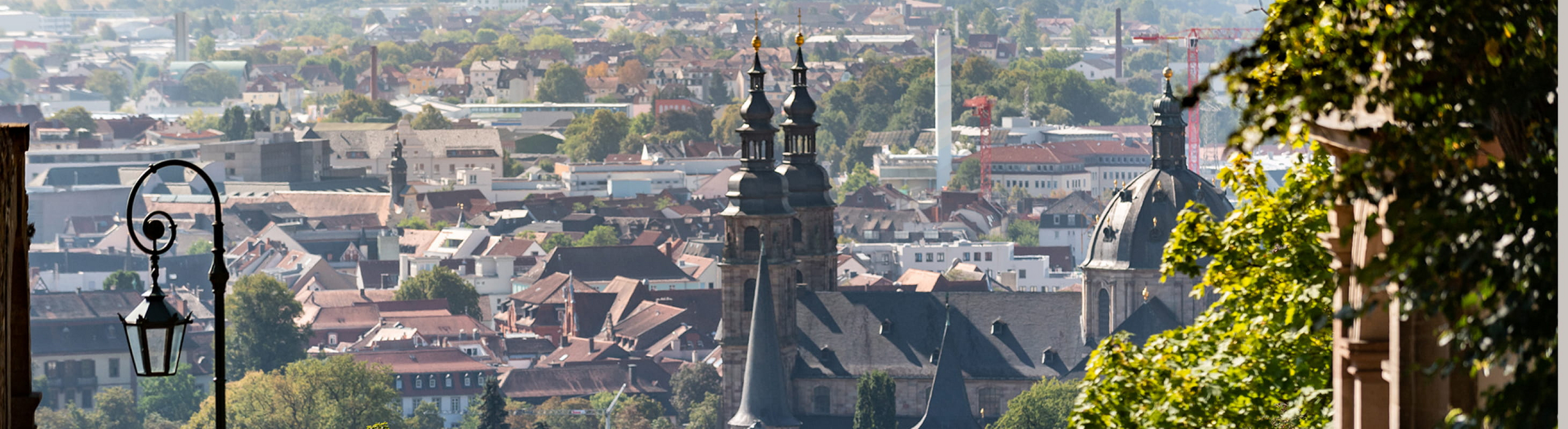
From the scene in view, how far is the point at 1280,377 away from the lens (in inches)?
595

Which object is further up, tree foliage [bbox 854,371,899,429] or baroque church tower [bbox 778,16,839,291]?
baroque church tower [bbox 778,16,839,291]

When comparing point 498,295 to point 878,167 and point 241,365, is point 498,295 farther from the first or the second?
point 878,167

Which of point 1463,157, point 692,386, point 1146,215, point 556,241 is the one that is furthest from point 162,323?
point 556,241

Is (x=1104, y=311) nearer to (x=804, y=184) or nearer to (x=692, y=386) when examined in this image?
(x=804, y=184)

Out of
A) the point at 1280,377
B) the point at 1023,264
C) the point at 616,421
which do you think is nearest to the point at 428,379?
the point at 616,421

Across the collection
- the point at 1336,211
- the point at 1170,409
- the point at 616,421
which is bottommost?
the point at 616,421

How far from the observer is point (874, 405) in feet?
216

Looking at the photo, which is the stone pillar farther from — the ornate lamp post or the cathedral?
the cathedral

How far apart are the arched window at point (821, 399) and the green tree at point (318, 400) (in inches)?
900

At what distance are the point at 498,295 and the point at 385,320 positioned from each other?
17.2 metres

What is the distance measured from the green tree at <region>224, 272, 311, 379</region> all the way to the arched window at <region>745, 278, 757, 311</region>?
4724cm

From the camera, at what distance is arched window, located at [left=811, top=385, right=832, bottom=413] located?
67.5 m

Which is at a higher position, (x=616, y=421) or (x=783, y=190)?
(x=783, y=190)

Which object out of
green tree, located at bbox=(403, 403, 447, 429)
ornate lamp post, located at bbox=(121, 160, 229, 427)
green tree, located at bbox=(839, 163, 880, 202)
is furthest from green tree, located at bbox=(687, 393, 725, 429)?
green tree, located at bbox=(839, 163, 880, 202)
